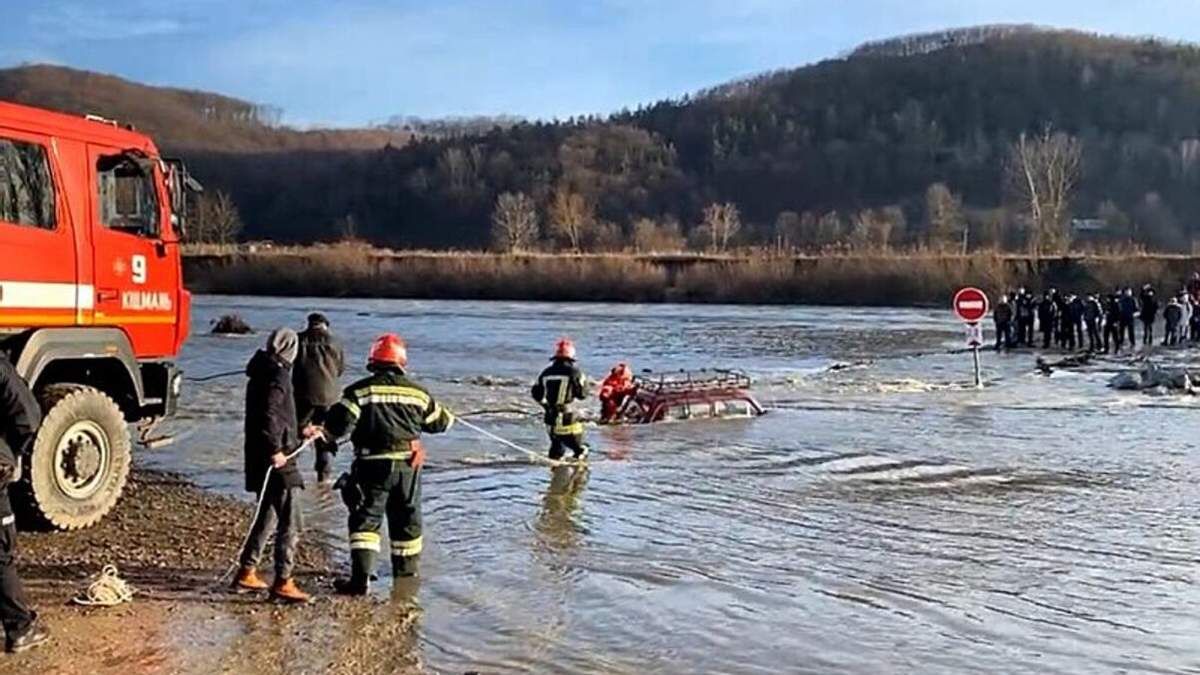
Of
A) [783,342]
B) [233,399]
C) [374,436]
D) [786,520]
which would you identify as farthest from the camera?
[783,342]

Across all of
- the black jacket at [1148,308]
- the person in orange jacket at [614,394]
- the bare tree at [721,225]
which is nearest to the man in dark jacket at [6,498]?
the person in orange jacket at [614,394]

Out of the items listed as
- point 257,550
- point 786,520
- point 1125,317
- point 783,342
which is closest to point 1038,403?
point 786,520

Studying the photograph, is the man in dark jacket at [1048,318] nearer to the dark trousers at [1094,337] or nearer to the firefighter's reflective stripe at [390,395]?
the dark trousers at [1094,337]

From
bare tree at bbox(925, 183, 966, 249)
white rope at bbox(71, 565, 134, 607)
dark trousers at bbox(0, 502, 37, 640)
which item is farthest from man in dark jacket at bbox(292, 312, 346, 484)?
bare tree at bbox(925, 183, 966, 249)

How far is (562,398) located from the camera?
1409 centimetres

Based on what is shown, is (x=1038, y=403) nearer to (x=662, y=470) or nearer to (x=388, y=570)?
(x=662, y=470)

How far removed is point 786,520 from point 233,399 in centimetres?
1269

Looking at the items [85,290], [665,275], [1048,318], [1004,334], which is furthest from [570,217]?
[85,290]

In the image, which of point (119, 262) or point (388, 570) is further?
point (119, 262)

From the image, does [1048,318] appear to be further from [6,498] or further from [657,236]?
[657,236]

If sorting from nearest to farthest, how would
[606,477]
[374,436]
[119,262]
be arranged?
[374,436], [119,262], [606,477]

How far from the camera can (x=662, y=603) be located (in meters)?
8.93

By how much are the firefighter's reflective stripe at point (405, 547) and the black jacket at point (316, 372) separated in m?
3.65

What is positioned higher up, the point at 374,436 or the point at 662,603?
the point at 374,436
